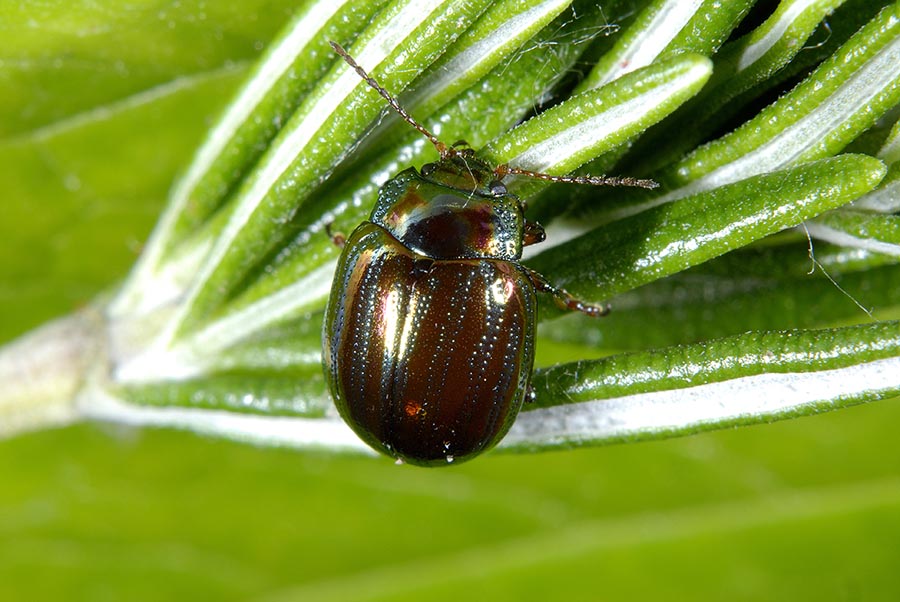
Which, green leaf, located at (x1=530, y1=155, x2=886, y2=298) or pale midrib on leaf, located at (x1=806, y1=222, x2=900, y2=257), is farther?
pale midrib on leaf, located at (x1=806, y1=222, x2=900, y2=257)

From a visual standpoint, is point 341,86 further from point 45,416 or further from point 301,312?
point 45,416

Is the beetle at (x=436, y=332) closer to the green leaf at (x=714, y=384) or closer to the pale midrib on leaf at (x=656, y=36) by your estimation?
the green leaf at (x=714, y=384)

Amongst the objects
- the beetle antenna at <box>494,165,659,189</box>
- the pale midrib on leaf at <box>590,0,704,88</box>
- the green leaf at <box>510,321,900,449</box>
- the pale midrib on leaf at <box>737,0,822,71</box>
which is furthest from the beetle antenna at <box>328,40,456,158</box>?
the pale midrib on leaf at <box>737,0,822,71</box>

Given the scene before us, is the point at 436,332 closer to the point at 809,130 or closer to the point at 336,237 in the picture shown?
the point at 336,237

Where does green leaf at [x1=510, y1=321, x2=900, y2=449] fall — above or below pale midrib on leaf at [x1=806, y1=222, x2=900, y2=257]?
below

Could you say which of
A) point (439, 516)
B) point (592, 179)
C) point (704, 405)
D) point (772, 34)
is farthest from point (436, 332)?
point (439, 516)

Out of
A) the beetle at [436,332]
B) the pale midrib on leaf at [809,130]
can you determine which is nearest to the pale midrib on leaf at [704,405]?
the beetle at [436,332]

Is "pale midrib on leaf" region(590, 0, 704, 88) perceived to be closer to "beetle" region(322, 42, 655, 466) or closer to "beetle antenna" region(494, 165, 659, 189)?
"beetle antenna" region(494, 165, 659, 189)
